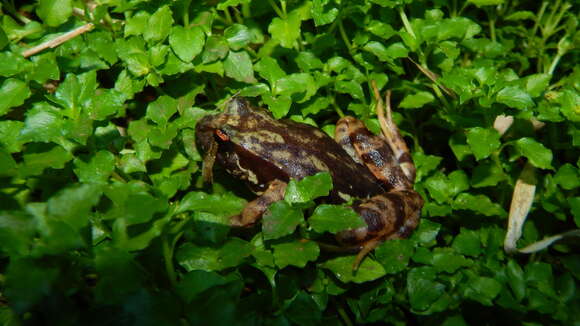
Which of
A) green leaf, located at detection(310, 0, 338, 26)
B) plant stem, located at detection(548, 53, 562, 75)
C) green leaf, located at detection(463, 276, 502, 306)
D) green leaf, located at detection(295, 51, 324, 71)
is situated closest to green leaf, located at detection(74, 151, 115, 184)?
green leaf, located at detection(295, 51, 324, 71)

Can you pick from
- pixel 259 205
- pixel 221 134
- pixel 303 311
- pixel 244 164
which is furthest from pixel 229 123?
pixel 303 311

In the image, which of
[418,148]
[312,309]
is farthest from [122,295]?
[418,148]

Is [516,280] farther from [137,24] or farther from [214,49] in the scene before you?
[137,24]

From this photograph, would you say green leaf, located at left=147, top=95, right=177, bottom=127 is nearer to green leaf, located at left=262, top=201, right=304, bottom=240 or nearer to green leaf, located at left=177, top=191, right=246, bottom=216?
green leaf, located at left=177, top=191, right=246, bottom=216

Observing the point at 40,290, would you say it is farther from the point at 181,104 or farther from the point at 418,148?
the point at 418,148

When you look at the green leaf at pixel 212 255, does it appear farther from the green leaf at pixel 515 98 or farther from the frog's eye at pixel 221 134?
the green leaf at pixel 515 98

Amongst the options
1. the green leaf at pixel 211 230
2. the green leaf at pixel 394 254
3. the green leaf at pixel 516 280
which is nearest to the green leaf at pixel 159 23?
the green leaf at pixel 211 230
